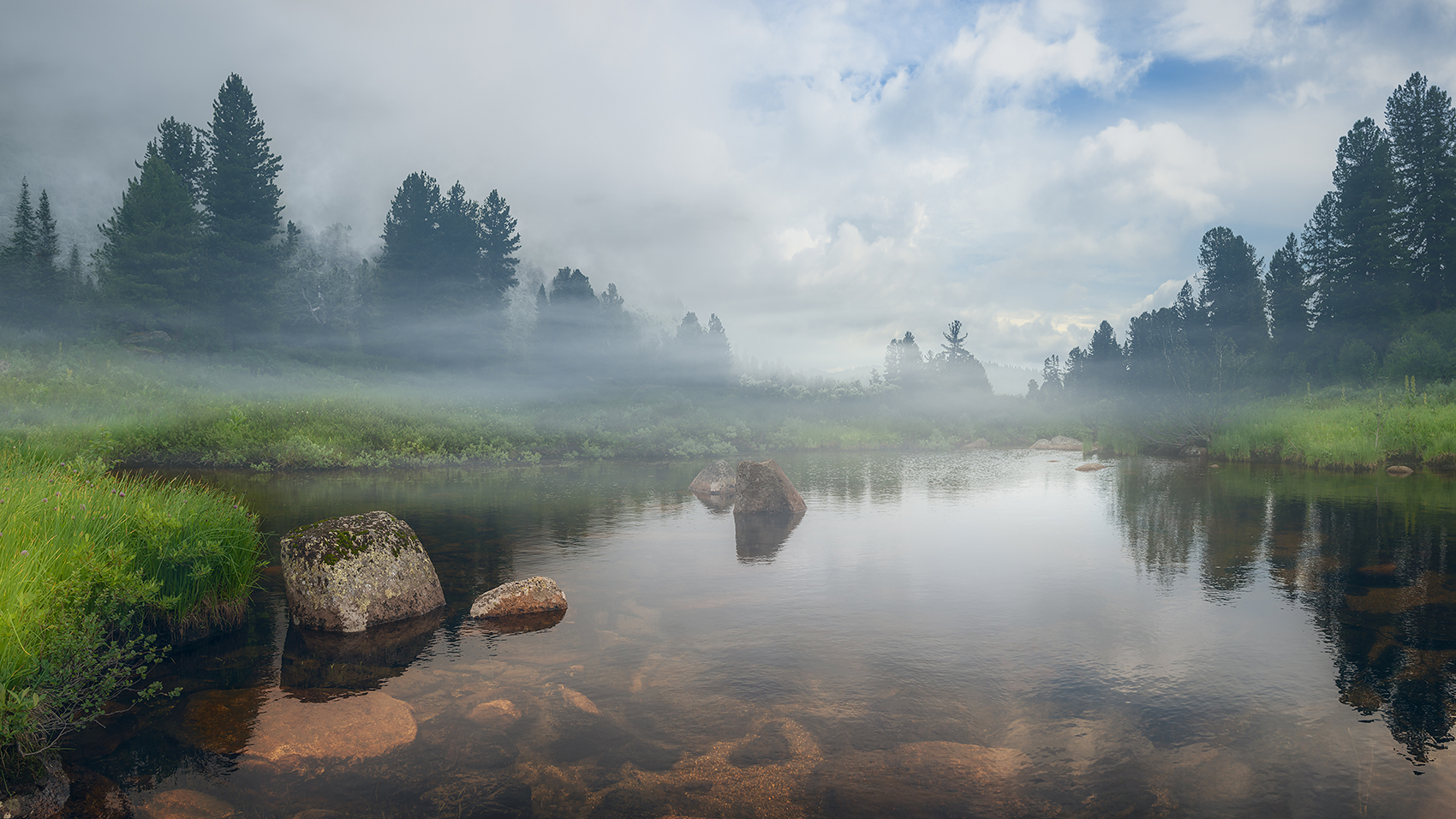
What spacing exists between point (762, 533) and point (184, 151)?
74.4 m

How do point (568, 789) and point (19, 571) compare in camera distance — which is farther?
point (19, 571)

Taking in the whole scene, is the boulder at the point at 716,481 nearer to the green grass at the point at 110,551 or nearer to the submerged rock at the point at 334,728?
the green grass at the point at 110,551

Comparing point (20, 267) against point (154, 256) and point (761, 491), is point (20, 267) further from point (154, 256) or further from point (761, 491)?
point (761, 491)

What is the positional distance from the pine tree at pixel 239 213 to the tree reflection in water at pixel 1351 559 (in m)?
65.2

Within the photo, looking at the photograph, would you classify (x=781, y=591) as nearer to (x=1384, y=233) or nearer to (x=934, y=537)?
(x=934, y=537)

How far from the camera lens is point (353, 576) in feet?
33.4

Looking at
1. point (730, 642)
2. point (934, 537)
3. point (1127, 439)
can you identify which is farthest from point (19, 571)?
point (1127, 439)

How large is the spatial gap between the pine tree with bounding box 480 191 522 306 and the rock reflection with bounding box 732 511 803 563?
62.3 metres

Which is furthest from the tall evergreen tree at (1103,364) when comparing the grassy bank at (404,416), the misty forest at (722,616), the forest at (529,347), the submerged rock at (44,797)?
the submerged rock at (44,797)

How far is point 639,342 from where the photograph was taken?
87.8m

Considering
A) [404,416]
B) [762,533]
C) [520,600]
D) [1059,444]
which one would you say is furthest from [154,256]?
[1059,444]

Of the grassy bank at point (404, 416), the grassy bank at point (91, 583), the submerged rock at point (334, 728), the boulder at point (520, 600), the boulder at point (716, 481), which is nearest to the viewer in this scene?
the grassy bank at point (91, 583)

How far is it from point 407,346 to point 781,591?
6591 centimetres

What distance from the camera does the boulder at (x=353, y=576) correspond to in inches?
395
